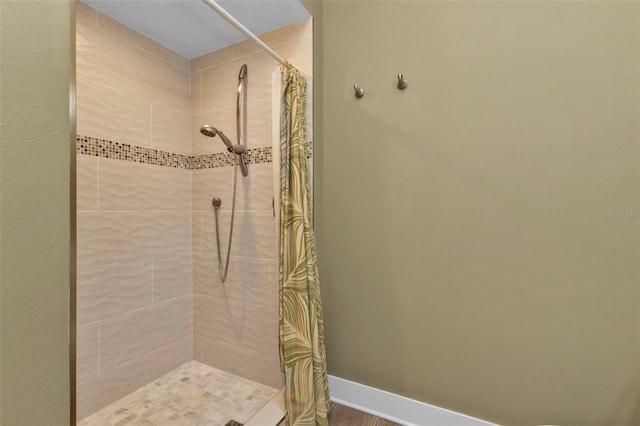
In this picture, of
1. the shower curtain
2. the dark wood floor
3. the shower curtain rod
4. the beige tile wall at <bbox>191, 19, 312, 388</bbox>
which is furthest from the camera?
the beige tile wall at <bbox>191, 19, 312, 388</bbox>

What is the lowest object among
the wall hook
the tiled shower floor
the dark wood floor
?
the dark wood floor

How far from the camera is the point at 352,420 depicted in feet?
4.08

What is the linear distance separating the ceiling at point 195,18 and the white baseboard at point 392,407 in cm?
183

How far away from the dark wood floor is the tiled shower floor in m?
0.31

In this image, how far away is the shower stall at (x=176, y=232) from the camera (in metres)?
1.22

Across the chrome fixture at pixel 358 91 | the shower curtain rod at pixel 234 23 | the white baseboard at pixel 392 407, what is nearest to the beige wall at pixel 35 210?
the shower curtain rod at pixel 234 23

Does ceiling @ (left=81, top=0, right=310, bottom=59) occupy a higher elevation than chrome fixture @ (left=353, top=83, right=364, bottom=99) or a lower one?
higher

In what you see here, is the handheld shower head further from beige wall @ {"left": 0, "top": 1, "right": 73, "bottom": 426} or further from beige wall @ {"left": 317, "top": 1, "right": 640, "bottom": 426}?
beige wall @ {"left": 0, "top": 1, "right": 73, "bottom": 426}

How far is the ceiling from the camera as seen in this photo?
48.3 inches

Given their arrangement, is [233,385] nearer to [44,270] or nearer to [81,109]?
[44,270]

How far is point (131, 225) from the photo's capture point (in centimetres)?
136

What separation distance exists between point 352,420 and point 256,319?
0.67 meters

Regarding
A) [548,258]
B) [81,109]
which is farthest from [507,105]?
[81,109]

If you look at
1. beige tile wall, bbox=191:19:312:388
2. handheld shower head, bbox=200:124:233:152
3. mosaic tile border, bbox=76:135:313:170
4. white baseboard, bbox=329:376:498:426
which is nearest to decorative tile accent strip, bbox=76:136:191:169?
mosaic tile border, bbox=76:135:313:170
